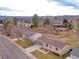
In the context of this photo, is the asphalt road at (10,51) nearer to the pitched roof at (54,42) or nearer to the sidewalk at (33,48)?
the sidewalk at (33,48)

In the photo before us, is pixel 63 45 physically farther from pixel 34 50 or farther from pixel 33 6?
pixel 33 6

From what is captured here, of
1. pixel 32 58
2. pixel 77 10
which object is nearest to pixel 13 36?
pixel 32 58

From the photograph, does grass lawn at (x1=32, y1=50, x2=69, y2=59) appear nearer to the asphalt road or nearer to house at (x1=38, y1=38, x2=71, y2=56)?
house at (x1=38, y1=38, x2=71, y2=56)

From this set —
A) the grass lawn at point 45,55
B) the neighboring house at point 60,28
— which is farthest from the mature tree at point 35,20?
the grass lawn at point 45,55

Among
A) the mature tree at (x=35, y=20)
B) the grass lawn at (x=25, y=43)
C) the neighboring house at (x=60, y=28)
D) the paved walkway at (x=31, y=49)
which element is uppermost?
the mature tree at (x=35, y=20)

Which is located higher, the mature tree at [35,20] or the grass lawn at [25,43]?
the mature tree at [35,20]

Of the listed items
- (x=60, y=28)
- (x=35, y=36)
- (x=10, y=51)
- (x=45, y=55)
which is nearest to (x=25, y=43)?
(x=35, y=36)

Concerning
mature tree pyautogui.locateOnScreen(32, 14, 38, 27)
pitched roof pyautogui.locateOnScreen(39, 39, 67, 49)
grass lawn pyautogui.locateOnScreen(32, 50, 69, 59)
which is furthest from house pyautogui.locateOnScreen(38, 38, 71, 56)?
mature tree pyautogui.locateOnScreen(32, 14, 38, 27)
